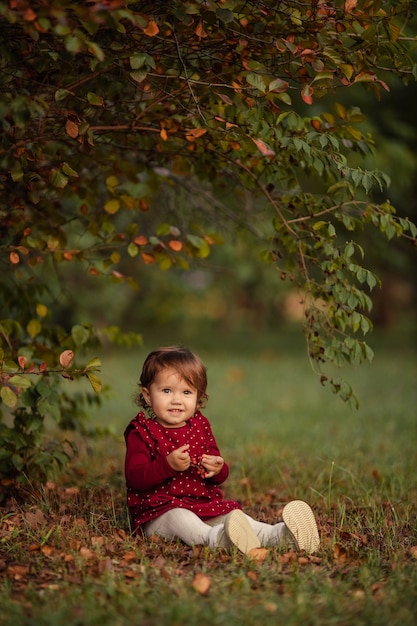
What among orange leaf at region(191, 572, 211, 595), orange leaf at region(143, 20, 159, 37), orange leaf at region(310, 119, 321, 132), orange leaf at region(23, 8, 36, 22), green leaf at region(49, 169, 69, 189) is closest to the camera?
orange leaf at region(23, 8, 36, 22)

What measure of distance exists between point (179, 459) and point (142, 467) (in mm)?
259

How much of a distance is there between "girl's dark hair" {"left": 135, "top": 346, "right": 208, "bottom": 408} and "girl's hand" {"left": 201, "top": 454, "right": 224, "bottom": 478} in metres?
0.36

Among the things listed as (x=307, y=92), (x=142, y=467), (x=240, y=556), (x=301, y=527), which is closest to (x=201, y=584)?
(x=240, y=556)

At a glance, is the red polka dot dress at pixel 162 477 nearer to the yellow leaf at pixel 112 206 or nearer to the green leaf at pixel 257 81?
the yellow leaf at pixel 112 206

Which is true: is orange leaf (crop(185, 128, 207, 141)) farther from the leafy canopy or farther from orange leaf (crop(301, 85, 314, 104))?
orange leaf (crop(301, 85, 314, 104))

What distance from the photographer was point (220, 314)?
32750 millimetres

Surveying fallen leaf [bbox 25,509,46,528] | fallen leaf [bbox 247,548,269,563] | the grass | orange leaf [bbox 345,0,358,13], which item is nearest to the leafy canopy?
orange leaf [bbox 345,0,358,13]

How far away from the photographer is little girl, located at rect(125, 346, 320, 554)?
3.36m

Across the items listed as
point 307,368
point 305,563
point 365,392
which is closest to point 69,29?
point 305,563

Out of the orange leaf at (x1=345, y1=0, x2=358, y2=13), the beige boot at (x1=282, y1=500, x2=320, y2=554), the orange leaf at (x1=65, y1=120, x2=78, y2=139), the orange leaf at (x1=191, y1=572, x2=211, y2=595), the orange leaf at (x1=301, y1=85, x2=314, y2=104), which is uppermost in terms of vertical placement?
the orange leaf at (x1=345, y1=0, x2=358, y2=13)

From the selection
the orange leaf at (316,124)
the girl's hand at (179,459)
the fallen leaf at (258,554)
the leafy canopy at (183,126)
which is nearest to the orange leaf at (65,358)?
the leafy canopy at (183,126)

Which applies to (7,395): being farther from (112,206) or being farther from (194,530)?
(112,206)

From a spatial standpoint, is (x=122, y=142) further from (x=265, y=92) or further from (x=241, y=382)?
(x=241, y=382)

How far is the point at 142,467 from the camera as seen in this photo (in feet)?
11.5
